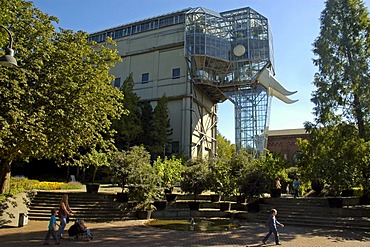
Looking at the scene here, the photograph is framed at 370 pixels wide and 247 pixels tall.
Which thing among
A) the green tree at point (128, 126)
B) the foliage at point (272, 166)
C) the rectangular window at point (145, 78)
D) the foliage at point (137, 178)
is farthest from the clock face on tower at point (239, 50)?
the foliage at point (137, 178)

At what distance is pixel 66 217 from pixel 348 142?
14.4 metres

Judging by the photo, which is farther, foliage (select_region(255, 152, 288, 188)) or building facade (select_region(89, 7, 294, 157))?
building facade (select_region(89, 7, 294, 157))

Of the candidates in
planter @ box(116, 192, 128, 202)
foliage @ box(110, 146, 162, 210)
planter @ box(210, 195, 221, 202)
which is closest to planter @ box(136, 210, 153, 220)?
foliage @ box(110, 146, 162, 210)

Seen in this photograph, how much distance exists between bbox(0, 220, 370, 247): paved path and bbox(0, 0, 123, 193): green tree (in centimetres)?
359

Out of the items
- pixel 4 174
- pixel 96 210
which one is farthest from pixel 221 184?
pixel 4 174

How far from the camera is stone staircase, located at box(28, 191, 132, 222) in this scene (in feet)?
52.6

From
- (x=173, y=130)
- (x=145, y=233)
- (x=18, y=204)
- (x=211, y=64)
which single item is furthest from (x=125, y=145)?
(x=145, y=233)

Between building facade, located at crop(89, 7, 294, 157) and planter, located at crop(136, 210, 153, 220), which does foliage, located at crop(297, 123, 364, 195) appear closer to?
planter, located at crop(136, 210, 153, 220)

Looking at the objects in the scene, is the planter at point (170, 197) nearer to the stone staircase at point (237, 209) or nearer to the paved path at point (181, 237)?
the stone staircase at point (237, 209)

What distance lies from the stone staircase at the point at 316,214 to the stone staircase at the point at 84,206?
7615 mm

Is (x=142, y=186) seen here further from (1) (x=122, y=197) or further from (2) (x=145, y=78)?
(2) (x=145, y=78)

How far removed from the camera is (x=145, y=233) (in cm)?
1248

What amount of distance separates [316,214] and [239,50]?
105 ft

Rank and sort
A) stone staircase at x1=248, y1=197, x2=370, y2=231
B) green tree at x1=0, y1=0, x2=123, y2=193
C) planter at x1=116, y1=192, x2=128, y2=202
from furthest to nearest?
planter at x1=116, y1=192, x2=128, y2=202, stone staircase at x1=248, y1=197, x2=370, y2=231, green tree at x1=0, y1=0, x2=123, y2=193
